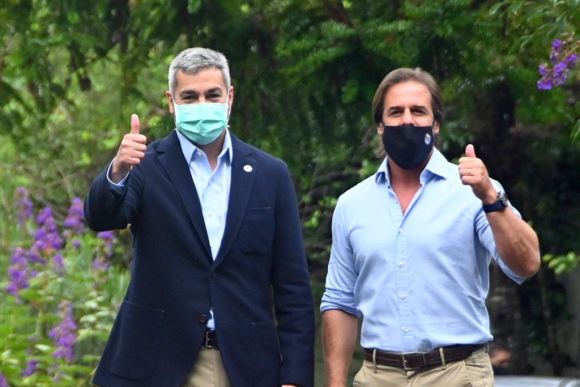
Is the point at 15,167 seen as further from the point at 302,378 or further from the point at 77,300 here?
the point at 302,378

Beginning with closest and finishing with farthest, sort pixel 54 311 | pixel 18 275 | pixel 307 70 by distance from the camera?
1. pixel 307 70
2. pixel 18 275
3. pixel 54 311

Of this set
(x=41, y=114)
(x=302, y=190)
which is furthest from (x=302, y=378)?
(x=302, y=190)

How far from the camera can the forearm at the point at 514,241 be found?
364cm

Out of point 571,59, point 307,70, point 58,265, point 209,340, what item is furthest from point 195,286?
point 58,265

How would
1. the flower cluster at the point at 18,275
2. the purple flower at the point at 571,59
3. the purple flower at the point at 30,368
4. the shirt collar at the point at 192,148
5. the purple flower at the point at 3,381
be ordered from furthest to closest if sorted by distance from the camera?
the flower cluster at the point at 18,275
the purple flower at the point at 30,368
the purple flower at the point at 571,59
the purple flower at the point at 3,381
the shirt collar at the point at 192,148

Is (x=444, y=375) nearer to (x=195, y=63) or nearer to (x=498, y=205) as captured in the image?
(x=498, y=205)

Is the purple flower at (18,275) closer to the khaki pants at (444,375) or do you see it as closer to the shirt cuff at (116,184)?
the shirt cuff at (116,184)

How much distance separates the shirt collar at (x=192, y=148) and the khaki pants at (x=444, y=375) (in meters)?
0.89

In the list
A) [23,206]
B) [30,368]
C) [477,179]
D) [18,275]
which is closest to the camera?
[477,179]

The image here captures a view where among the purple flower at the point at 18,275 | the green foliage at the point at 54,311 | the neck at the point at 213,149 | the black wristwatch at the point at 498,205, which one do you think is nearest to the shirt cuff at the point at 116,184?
the neck at the point at 213,149

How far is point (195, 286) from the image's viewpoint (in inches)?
154

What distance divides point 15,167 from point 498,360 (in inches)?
253

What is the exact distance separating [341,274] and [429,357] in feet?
1.69

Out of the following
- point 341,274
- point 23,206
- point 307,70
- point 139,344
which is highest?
point 307,70
